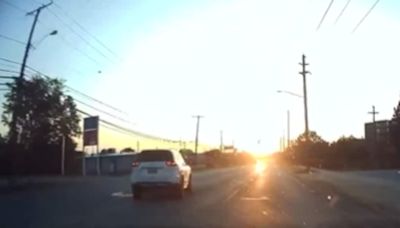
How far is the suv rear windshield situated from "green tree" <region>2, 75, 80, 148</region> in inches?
1756

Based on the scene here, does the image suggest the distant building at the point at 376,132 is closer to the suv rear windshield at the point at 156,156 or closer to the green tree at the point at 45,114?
the green tree at the point at 45,114

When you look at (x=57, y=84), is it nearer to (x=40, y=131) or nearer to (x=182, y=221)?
(x=40, y=131)

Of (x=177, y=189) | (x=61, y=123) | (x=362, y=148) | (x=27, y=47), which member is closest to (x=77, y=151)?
(x=61, y=123)

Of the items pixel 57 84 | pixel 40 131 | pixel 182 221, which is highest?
pixel 57 84

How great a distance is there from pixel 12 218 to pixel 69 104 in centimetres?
6504

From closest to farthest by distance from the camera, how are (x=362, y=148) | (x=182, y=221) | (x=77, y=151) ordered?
(x=182, y=221) → (x=77, y=151) → (x=362, y=148)

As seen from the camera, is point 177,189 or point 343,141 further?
point 343,141

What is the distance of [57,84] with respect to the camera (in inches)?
3214

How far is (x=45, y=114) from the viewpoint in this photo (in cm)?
8156

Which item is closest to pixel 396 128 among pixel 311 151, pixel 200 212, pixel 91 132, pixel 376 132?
pixel 91 132

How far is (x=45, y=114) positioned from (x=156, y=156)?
174 ft

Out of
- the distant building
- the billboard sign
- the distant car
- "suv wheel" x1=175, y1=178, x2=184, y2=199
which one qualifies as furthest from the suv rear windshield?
the distant building

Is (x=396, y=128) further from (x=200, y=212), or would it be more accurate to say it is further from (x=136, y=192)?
(x=200, y=212)

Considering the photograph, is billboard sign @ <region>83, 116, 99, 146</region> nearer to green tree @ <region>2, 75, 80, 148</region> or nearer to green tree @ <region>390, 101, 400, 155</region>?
green tree @ <region>2, 75, 80, 148</region>
